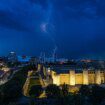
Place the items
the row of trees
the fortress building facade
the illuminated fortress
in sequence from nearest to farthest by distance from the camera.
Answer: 1. the row of trees
2. the fortress building facade
3. the illuminated fortress

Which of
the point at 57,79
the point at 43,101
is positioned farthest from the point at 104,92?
the point at 57,79

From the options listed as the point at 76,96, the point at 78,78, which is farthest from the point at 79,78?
the point at 76,96

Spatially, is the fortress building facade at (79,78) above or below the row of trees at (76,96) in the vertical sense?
above

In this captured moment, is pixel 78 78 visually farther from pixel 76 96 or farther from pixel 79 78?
pixel 76 96

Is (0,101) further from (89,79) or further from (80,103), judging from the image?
(89,79)

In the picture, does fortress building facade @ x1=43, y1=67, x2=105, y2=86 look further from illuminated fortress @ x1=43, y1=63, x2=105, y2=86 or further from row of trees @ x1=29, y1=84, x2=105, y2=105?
row of trees @ x1=29, y1=84, x2=105, y2=105

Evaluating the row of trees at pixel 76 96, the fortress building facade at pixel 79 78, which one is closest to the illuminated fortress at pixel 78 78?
the fortress building facade at pixel 79 78

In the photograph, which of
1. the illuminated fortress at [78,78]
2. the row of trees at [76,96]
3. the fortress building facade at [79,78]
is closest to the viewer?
the row of trees at [76,96]

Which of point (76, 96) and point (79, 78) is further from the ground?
point (79, 78)

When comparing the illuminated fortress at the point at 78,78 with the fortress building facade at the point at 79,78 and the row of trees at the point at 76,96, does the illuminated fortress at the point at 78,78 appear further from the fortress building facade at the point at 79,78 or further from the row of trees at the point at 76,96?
the row of trees at the point at 76,96

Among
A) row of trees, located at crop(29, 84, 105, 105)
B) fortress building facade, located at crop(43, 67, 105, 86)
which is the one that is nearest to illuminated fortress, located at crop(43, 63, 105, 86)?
fortress building facade, located at crop(43, 67, 105, 86)

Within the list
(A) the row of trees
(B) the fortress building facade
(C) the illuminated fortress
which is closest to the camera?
(A) the row of trees
